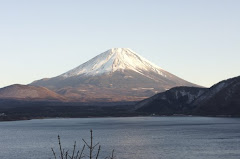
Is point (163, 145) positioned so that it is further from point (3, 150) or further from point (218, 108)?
point (218, 108)

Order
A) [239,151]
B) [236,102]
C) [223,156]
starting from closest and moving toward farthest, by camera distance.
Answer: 1. [223,156]
2. [239,151]
3. [236,102]

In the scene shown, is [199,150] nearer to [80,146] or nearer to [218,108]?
[80,146]

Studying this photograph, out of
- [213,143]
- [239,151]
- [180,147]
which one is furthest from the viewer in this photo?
[213,143]

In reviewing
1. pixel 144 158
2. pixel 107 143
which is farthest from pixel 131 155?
pixel 107 143

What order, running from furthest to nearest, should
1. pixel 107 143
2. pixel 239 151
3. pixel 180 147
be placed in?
pixel 107 143
pixel 180 147
pixel 239 151

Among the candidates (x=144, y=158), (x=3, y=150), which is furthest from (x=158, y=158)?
(x=3, y=150)

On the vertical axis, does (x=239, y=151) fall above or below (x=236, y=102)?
below

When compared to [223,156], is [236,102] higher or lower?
higher

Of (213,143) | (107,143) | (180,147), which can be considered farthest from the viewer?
(107,143)

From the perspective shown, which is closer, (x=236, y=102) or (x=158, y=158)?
(x=158, y=158)
